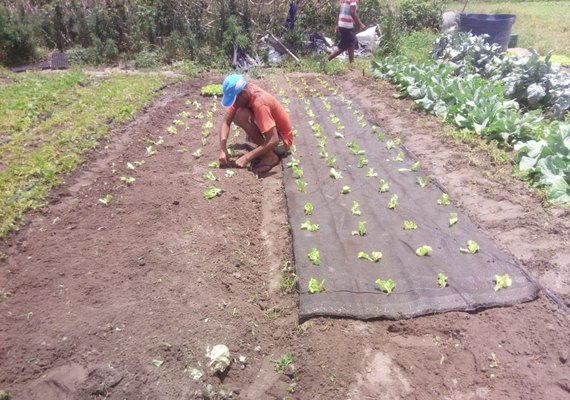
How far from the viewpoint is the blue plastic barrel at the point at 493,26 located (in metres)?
10.5

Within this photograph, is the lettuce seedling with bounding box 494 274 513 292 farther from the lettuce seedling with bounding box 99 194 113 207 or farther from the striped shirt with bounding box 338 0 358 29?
the striped shirt with bounding box 338 0 358 29

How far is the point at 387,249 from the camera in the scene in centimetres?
392

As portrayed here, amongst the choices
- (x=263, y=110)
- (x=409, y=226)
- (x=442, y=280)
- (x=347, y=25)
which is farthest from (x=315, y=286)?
(x=347, y=25)

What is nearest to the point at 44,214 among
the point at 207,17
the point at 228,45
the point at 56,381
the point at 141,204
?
the point at 141,204

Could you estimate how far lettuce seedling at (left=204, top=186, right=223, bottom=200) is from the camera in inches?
187

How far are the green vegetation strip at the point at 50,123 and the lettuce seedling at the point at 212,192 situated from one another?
5.69 ft

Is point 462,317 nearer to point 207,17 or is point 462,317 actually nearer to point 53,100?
point 53,100

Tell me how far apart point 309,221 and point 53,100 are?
599 cm

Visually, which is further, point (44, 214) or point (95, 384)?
point (44, 214)

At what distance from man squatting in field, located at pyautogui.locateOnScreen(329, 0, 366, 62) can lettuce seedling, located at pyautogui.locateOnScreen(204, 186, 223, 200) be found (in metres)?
7.12

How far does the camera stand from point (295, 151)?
19.6 ft

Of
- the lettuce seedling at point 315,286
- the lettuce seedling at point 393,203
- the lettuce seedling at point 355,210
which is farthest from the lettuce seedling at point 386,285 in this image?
the lettuce seedling at point 393,203

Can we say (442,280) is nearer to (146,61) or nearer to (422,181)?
(422,181)

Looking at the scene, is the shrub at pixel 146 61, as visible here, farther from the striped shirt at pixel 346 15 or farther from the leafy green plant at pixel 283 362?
the leafy green plant at pixel 283 362
